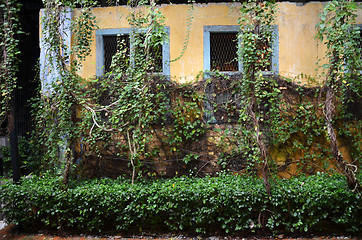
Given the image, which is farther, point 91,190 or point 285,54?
point 285,54

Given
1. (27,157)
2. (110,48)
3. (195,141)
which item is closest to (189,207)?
(195,141)

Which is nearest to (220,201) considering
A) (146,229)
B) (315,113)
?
(146,229)

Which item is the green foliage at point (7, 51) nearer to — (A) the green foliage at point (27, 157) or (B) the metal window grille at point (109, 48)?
(A) the green foliage at point (27, 157)

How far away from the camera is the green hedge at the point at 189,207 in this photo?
3984mm

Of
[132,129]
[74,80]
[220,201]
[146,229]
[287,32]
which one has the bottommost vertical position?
[146,229]

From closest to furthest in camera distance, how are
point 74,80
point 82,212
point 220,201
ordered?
point 220,201
point 82,212
point 74,80

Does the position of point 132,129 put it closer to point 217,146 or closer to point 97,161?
point 97,161

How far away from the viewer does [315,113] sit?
5246mm

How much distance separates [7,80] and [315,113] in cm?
602

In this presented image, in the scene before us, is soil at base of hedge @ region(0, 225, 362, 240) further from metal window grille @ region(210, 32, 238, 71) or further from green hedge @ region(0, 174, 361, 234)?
metal window grille @ region(210, 32, 238, 71)

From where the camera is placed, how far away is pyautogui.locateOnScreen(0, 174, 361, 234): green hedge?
3984mm

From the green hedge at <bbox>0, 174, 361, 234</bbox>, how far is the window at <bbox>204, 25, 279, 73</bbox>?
2603 millimetres

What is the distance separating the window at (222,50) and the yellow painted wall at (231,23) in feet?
0.37

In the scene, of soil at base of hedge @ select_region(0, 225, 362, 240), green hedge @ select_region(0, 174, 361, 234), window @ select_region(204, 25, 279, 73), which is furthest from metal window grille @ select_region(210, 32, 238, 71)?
soil at base of hedge @ select_region(0, 225, 362, 240)
